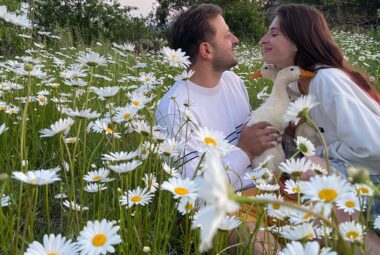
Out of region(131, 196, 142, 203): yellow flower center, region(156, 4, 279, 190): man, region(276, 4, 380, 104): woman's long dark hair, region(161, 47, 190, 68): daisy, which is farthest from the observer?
region(156, 4, 279, 190): man

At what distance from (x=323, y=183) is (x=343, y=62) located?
1433 millimetres

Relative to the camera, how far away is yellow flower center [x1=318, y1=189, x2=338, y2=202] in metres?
0.70

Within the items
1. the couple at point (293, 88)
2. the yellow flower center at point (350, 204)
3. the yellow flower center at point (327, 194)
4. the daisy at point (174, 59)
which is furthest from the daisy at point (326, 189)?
the daisy at point (174, 59)

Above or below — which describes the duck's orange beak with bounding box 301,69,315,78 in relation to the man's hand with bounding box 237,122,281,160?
above

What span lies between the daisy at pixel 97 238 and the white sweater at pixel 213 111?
959mm

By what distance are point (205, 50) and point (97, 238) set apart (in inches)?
58.5

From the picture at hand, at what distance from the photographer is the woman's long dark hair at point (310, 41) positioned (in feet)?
6.46

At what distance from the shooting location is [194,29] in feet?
7.50

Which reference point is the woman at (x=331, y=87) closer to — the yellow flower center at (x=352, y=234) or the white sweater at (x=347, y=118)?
the white sweater at (x=347, y=118)

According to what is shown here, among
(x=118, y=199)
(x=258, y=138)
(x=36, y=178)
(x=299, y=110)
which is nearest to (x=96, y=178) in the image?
(x=118, y=199)

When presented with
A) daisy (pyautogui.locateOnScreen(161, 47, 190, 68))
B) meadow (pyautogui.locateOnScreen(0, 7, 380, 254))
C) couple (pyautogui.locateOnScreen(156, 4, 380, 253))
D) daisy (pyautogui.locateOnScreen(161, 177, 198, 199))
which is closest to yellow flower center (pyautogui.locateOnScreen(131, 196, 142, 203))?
meadow (pyautogui.locateOnScreen(0, 7, 380, 254))

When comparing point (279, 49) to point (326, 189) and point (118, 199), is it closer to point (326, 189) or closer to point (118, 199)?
point (118, 199)

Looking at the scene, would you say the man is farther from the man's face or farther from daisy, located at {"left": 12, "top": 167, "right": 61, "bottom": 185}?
daisy, located at {"left": 12, "top": 167, "right": 61, "bottom": 185}

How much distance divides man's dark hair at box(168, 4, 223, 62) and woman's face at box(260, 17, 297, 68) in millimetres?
332
